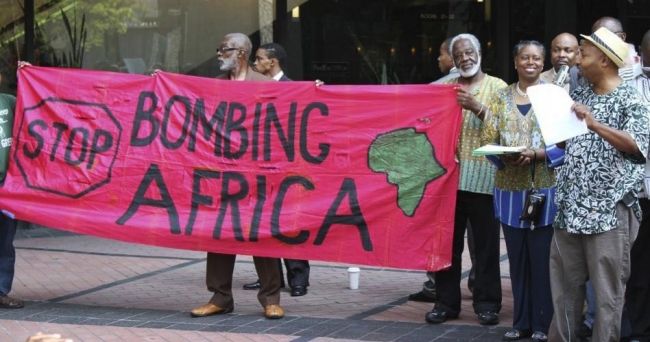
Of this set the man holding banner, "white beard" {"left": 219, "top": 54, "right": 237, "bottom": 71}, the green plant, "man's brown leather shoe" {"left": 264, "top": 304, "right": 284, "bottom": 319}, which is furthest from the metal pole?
"man's brown leather shoe" {"left": 264, "top": 304, "right": 284, "bottom": 319}

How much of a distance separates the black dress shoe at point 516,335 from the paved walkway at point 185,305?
13 centimetres

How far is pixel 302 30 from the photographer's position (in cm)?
1261

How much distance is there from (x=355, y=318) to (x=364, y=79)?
5.63 m

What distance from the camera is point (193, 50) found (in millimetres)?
12477

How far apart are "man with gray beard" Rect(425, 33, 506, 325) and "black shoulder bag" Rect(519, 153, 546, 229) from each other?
521mm

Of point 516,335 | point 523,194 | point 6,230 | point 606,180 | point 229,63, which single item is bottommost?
point 516,335

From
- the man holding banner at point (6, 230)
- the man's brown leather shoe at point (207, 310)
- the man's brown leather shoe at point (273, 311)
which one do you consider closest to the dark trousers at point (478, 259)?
the man's brown leather shoe at point (273, 311)

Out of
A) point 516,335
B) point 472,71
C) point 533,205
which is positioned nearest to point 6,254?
point 472,71

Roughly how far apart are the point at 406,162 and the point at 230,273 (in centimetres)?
155

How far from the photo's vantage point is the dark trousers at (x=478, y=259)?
7.31m

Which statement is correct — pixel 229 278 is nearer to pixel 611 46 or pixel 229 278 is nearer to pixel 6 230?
pixel 6 230

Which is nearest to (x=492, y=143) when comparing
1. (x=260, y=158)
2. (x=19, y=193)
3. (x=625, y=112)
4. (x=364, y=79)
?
(x=625, y=112)

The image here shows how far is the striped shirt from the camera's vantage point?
23.7 feet

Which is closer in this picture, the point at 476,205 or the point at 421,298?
the point at 476,205
